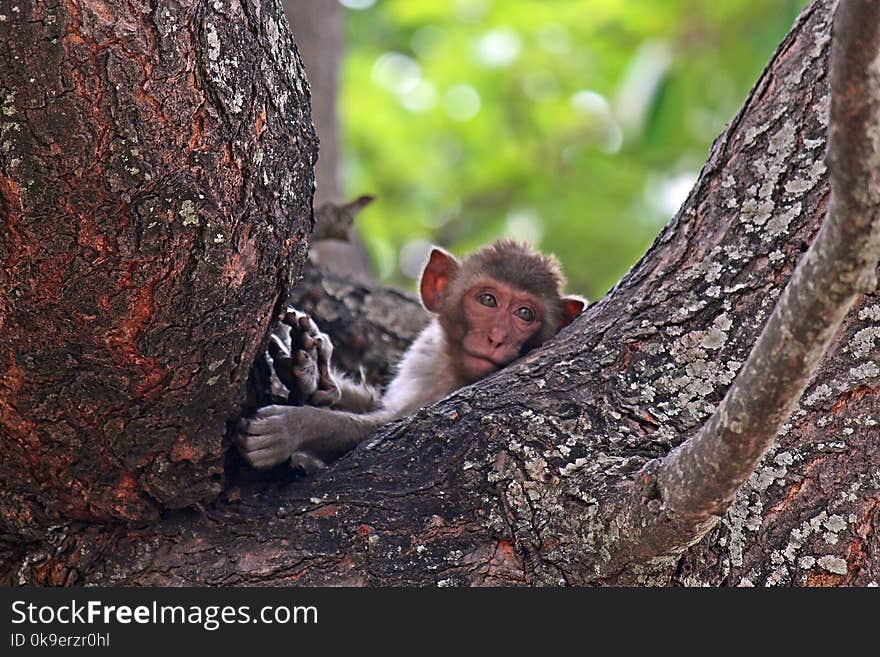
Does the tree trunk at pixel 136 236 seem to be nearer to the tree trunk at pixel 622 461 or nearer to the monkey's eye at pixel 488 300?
the tree trunk at pixel 622 461

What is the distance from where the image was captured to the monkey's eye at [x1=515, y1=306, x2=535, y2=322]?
525 cm

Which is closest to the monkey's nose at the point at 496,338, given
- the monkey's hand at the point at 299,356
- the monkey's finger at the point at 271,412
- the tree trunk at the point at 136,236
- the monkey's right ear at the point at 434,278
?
the monkey's right ear at the point at 434,278

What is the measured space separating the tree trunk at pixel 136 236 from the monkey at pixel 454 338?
82 centimetres

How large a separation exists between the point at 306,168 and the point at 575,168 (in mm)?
5563

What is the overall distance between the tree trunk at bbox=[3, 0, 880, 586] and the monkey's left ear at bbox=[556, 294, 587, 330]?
5.42 ft

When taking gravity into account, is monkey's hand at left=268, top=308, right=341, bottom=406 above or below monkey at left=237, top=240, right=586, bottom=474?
below

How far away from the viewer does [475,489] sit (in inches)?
129

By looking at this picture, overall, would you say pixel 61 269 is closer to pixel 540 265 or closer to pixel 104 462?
pixel 104 462

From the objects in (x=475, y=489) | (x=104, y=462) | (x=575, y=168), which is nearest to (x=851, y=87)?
(x=475, y=489)

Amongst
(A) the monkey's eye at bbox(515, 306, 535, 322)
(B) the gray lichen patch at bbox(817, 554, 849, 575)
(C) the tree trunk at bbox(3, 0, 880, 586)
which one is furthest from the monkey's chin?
(B) the gray lichen patch at bbox(817, 554, 849, 575)

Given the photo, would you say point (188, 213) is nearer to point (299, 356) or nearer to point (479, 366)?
point (299, 356)

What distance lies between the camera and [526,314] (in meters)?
5.27

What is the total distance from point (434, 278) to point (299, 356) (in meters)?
1.79

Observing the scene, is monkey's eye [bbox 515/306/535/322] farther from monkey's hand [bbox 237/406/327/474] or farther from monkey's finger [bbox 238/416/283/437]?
monkey's finger [bbox 238/416/283/437]
